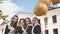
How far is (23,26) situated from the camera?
1072 millimetres

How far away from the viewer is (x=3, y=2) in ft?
3.48

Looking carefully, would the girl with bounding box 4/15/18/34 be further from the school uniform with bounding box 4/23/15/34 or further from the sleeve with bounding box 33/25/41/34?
the sleeve with bounding box 33/25/41/34

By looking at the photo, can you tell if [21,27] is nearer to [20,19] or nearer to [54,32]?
[20,19]

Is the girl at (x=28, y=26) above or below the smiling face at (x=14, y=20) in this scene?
below

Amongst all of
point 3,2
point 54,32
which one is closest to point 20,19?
point 3,2

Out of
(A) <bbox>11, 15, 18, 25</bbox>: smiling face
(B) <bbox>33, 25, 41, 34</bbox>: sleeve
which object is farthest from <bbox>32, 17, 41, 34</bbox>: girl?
(A) <bbox>11, 15, 18, 25</bbox>: smiling face

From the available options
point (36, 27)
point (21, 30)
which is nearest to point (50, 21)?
point (36, 27)

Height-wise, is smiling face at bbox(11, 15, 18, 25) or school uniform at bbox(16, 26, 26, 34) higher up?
smiling face at bbox(11, 15, 18, 25)

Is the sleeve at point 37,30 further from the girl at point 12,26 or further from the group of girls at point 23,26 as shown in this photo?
the girl at point 12,26

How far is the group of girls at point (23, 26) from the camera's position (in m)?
1.05

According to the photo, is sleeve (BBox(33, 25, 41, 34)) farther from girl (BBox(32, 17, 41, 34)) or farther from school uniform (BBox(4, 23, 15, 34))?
school uniform (BBox(4, 23, 15, 34))

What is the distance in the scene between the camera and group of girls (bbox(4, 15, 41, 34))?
1051mm

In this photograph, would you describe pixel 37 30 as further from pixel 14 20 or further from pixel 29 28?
pixel 14 20

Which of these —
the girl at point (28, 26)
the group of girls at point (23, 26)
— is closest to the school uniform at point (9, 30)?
the group of girls at point (23, 26)
